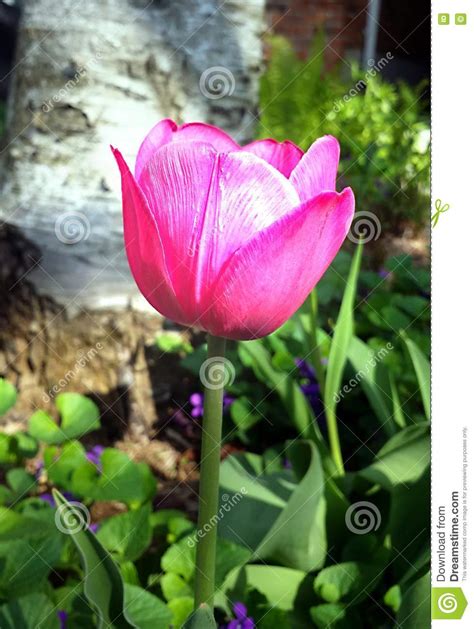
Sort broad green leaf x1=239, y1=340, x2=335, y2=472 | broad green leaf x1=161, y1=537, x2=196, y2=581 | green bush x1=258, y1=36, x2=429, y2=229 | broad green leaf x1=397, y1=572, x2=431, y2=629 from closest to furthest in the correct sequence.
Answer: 1. broad green leaf x1=397, y1=572, x2=431, y2=629
2. broad green leaf x1=161, y1=537, x2=196, y2=581
3. broad green leaf x1=239, y1=340, x2=335, y2=472
4. green bush x1=258, y1=36, x2=429, y2=229

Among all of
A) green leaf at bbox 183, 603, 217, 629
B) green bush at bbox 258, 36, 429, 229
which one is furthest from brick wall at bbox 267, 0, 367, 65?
green leaf at bbox 183, 603, 217, 629

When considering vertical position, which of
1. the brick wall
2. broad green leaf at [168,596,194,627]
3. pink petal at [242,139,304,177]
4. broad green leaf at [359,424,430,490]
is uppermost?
the brick wall

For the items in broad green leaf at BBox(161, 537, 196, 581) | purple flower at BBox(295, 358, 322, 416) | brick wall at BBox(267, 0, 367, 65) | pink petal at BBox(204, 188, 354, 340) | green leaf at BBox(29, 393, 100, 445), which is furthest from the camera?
brick wall at BBox(267, 0, 367, 65)

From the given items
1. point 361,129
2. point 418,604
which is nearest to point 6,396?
point 418,604

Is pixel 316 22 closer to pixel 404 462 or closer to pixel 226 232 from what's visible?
pixel 404 462

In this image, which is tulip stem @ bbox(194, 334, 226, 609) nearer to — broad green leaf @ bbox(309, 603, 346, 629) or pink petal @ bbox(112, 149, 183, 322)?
pink petal @ bbox(112, 149, 183, 322)

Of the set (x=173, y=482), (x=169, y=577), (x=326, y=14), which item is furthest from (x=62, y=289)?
(x=326, y=14)

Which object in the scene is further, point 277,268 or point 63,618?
point 63,618
